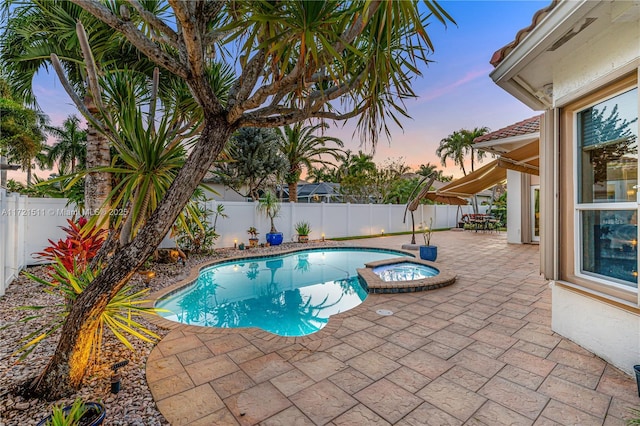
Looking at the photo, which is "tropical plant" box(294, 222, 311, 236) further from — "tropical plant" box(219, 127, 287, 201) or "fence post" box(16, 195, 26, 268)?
"fence post" box(16, 195, 26, 268)

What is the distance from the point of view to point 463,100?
13.9 meters

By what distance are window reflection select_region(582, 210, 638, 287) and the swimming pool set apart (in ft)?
14.6

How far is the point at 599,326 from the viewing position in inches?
139

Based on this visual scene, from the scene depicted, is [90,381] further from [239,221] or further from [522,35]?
[239,221]

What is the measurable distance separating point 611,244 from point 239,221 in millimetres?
12312

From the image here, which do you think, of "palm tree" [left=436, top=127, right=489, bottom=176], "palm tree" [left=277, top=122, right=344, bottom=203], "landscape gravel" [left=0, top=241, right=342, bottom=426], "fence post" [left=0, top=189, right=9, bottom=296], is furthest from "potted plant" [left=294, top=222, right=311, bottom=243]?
"palm tree" [left=436, top=127, right=489, bottom=176]

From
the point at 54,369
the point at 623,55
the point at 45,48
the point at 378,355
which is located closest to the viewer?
the point at 54,369

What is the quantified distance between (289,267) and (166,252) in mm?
4338

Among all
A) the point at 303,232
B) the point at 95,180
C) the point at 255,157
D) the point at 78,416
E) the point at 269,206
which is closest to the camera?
the point at 78,416

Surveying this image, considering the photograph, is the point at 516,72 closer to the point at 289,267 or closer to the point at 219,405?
the point at 219,405

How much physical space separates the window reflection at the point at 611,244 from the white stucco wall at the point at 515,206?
11.7 metres

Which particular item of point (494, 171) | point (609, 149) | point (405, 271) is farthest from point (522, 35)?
point (494, 171)

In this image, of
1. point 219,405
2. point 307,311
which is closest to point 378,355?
point 219,405

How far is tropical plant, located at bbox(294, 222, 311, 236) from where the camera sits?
14.9 m
